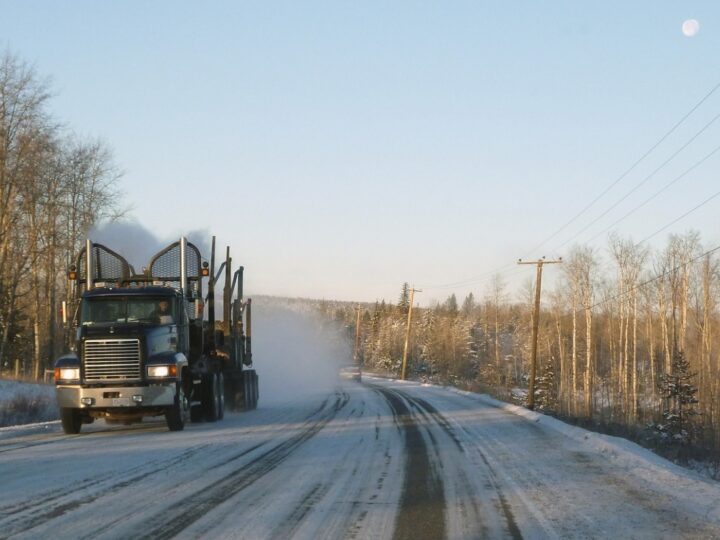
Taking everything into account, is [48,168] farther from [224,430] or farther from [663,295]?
[663,295]

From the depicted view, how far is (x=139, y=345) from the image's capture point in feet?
52.8

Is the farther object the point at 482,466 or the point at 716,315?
the point at 716,315

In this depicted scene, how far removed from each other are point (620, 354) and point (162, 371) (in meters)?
52.2

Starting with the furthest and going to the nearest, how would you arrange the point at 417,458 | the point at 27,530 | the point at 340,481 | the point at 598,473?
the point at 417,458 → the point at 598,473 → the point at 340,481 → the point at 27,530

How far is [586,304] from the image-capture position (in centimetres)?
6738

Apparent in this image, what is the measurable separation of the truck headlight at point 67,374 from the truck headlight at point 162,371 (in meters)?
1.49

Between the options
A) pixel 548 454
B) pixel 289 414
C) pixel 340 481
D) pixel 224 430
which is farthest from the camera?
pixel 289 414

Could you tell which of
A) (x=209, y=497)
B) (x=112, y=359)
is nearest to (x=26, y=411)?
(x=112, y=359)

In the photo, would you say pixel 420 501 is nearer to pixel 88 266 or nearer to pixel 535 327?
pixel 88 266

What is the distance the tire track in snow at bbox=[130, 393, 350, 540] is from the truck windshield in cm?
459

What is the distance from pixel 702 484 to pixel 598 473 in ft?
5.07

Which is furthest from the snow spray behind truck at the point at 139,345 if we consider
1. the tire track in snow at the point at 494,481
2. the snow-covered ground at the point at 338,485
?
the tire track in snow at the point at 494,481

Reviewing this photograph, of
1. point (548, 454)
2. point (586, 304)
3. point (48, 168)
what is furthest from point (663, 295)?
point (548, 454)

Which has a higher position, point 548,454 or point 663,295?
point 663,295
